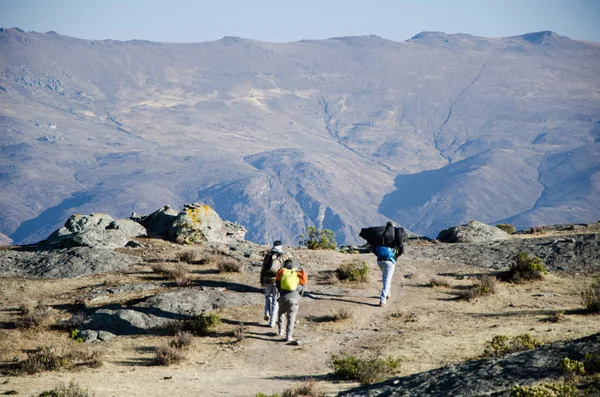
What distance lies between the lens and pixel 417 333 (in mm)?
17859

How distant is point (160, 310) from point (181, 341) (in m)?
2.88

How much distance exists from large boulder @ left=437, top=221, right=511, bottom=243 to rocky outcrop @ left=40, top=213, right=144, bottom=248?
712 inches

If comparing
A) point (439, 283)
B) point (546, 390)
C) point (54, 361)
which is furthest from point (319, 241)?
point (546, 390)

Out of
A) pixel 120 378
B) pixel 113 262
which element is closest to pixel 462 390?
pixel 120 378

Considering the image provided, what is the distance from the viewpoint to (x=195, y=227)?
32.7 metres

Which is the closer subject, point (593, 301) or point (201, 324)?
point (593, 301)

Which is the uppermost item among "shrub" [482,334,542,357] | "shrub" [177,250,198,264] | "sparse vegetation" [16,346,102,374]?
"shrub" [482,334,542,357]

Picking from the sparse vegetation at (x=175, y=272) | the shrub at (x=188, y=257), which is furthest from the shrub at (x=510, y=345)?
the shrub at (x=188, y=257)

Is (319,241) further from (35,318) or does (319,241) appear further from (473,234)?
(35,318)

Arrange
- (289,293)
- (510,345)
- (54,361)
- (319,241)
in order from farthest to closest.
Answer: (319,241), (289,293), (54,361), (510,345)

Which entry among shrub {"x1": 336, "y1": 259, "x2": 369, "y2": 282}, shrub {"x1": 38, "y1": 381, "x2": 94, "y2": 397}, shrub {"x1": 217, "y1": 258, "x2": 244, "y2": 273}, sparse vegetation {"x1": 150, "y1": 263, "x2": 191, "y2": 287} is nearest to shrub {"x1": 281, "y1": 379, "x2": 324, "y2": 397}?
shrub {"x1": 38, "y1": 381, "x2": 94, "y2": 397}

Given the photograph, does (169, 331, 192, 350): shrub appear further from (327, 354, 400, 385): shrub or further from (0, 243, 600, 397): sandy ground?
(327, 354, 400, 385): shrub

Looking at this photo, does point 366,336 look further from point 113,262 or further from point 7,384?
point 113,262

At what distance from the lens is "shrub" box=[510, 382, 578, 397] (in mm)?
9227
